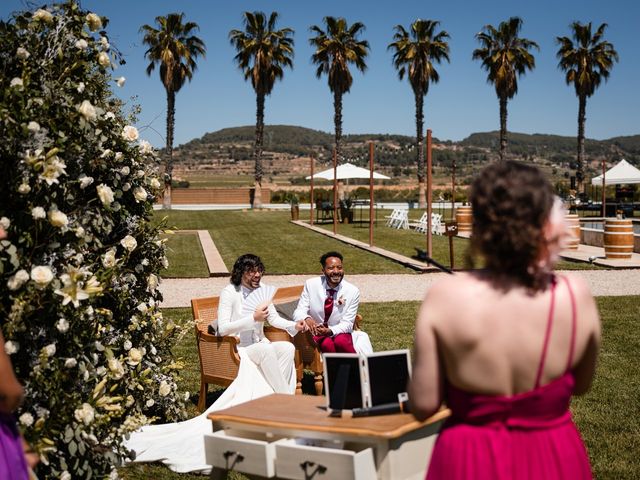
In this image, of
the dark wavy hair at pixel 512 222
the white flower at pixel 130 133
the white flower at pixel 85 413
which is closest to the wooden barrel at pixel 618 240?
the white flower at pixel 130 133

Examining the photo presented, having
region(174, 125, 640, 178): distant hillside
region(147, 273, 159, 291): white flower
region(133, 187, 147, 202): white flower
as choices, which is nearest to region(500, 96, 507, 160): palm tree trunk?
region(147, 273, 159, 291): white flower

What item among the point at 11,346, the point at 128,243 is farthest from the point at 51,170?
the point at 128,243

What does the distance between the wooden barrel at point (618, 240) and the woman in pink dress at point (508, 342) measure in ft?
57.7

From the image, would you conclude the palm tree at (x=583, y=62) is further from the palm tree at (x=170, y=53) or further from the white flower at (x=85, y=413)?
the white flower at (x=85, y=413)

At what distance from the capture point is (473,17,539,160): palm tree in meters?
47.4

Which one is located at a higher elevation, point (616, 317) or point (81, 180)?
point (81, 180)

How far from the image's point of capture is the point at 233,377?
6.78 meters

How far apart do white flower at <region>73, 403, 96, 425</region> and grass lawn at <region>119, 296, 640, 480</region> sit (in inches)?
62.4

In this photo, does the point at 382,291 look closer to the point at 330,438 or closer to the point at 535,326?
the point at 330,438

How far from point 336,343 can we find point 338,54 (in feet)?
137

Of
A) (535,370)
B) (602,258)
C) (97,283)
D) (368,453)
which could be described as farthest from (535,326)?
(602,258)

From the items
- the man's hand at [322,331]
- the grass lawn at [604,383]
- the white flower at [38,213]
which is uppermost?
the white flower at [38,213]

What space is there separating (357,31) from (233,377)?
143ft

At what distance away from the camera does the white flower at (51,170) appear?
12.5ft
